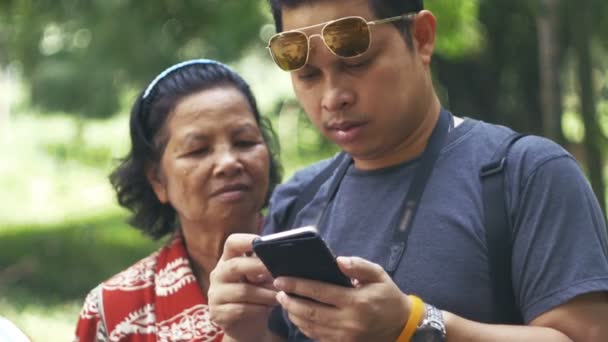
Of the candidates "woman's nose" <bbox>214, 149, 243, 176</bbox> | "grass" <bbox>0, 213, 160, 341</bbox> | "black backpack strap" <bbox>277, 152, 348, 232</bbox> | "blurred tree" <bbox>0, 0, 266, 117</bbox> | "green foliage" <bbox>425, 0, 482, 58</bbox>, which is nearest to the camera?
"black backpack strap" <bbox>277, 152, 348, 232</bbox>

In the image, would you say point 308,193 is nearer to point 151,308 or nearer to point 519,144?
point 519,144

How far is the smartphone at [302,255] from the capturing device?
1.67 meters

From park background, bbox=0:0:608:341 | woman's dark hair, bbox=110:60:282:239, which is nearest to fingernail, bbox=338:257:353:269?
woman's dark hair, bbox=110:60:282:239

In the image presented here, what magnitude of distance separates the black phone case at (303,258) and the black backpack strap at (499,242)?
0.94 feet

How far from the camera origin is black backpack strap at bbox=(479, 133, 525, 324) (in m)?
1.80

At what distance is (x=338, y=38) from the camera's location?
6.18 feet

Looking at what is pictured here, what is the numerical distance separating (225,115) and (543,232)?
49.2 inches

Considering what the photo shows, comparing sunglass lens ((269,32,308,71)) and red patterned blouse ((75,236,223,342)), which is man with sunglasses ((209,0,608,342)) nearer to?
sunglass lens ((269,32,308,71))

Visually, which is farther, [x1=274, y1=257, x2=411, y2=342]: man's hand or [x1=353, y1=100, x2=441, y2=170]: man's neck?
[x1=353, y1=100, x2=441, y2=170]: man's neck

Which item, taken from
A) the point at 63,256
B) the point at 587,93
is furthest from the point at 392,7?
the point at 63,256

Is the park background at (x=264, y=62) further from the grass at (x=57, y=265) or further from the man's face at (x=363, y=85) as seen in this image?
the man's face at (x=363, y=85)

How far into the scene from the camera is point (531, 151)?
1824 millimetres

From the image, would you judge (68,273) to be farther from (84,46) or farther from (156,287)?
(156,287)

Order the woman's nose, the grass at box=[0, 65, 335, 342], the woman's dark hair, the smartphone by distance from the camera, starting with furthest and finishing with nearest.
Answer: the grass at box=[0, 65, 335, 342] → the woman's dark hair → the woman's nose → the smartphone
